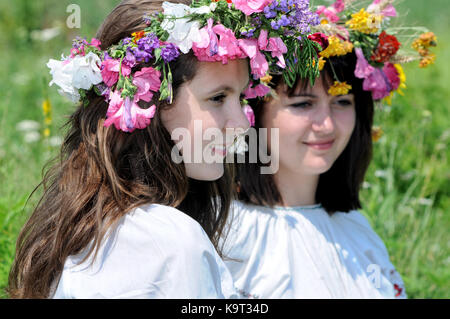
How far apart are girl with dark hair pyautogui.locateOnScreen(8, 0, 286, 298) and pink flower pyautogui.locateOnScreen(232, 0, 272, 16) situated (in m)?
0.03

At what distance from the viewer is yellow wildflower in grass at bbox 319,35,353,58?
2.44 metres

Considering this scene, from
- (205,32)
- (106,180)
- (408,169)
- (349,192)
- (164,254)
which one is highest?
(205,32)

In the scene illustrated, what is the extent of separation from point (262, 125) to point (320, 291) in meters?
0.75

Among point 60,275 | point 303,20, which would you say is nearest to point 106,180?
point 60,275

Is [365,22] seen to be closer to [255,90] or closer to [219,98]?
[255,90]

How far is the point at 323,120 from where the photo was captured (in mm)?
2613

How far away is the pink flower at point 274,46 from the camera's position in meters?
1.86

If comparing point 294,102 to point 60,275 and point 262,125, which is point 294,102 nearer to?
point 262,125

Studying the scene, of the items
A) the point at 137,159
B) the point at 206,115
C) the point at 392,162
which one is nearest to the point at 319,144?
the point at 206,115

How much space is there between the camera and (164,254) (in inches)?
61.7

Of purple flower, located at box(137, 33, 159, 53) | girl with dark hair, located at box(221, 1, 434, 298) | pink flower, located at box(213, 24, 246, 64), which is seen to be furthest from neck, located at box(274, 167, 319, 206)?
purple flower, located at box(137, 33, 159, 53)

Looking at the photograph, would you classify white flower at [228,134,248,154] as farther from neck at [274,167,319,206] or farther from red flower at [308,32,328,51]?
red flower at [308,32,328,51]

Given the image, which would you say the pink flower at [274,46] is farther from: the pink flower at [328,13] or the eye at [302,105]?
the pink flower at [328,13]

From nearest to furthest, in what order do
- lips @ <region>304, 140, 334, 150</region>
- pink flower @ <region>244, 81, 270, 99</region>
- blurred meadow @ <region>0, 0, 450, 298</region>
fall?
pink flower @ <region>244, 81, 270, 99</region>
lips @ <region>304, 140, 334, 150</region>
blurred meadow @ <region>0, 0, 450, 298</region>
